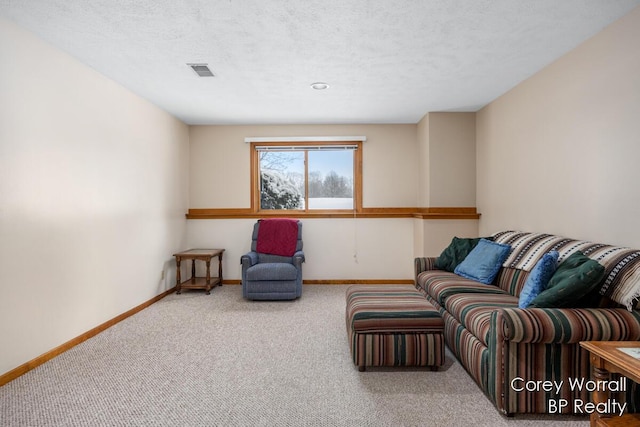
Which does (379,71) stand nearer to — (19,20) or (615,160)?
(615,160)

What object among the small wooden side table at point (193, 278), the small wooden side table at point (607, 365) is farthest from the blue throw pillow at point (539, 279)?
the small wooden side table at point (193, 278)

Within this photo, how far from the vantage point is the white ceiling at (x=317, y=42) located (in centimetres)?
235

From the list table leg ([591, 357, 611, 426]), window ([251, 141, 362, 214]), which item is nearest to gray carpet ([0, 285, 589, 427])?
table leg ([591, 357, 611, 426])

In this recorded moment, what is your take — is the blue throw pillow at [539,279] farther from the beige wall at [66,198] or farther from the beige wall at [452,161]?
the beige wall at [66,198]

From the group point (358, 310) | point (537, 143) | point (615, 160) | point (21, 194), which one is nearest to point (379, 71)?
point (537, 143)

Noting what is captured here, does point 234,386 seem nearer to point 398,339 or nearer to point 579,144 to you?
point 398,339

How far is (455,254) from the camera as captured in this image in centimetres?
389

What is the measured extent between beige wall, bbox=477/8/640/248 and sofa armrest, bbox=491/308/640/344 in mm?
791

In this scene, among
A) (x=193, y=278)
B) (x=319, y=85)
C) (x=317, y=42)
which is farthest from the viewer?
(x=193, y=278)

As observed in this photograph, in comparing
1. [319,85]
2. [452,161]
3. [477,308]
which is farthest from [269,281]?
[452,161]

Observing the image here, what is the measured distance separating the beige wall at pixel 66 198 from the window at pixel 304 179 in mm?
1653

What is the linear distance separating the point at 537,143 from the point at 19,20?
4.38 meters

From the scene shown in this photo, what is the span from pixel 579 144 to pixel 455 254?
1.55 meters

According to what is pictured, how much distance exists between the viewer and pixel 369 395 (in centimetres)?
225
